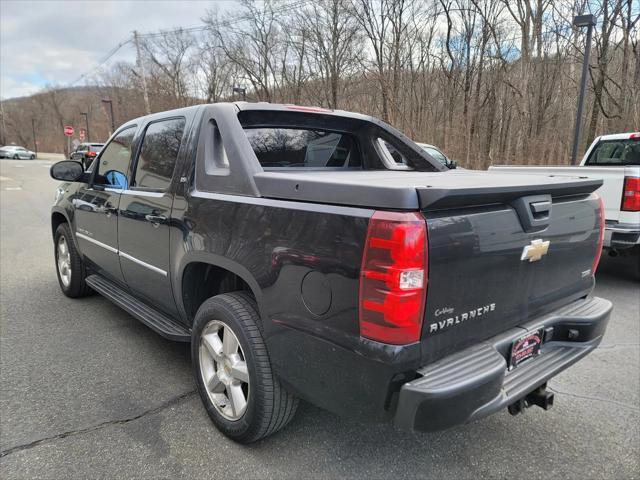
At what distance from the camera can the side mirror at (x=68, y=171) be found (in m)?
3.84

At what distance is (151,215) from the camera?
2965 millimetres

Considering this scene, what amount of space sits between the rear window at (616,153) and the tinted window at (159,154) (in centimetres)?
704

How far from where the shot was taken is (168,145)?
303 cm

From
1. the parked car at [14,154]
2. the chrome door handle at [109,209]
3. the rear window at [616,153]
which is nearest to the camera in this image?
the chrome door handle at [109,209]

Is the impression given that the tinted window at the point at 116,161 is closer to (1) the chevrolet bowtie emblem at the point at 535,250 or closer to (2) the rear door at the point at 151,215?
(2) the rear door at the point at 151,215

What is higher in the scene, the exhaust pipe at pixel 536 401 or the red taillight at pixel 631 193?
the red taillight at pixel 631 193

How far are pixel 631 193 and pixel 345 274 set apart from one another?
16.0ft

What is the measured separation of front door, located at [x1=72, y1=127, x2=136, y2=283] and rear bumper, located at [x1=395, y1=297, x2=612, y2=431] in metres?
2.79

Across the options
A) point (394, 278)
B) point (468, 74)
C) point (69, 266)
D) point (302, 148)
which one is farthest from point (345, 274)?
point (468, 74)

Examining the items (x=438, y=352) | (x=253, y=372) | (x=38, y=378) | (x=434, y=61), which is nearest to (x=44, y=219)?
(x=38, y=378)

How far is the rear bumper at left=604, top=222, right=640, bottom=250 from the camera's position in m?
5.03

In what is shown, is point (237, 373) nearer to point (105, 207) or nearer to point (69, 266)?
point (105, 207)

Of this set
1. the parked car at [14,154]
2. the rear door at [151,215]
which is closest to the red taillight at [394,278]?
the rear door at [151,215]

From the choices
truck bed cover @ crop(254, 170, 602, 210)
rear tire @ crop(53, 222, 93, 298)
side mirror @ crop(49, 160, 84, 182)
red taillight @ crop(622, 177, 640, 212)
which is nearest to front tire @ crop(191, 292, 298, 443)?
truck bed cover @ crop(254, 170, 602, 210)
